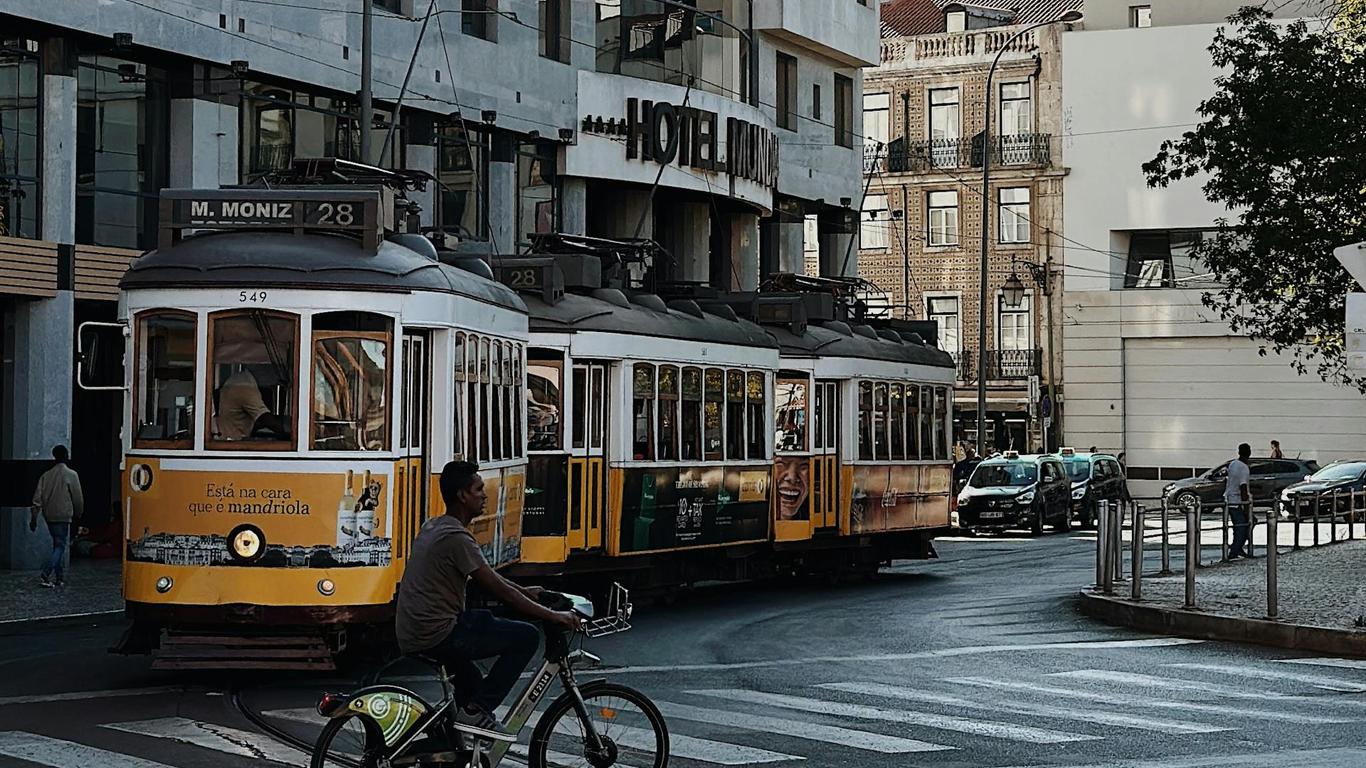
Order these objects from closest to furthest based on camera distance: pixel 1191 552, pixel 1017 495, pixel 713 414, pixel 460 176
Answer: pixel 1191 552, pixel 713 414, pixel 460 176, pixel 1017 495

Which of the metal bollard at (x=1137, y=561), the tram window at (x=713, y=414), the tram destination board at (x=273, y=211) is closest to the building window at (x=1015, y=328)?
the tram window at (x=713, y=414)

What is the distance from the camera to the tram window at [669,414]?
878 inches

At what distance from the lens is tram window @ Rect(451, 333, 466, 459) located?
1602cm

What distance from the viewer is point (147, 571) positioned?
1446 cm

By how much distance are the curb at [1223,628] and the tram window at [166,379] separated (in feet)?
31.3

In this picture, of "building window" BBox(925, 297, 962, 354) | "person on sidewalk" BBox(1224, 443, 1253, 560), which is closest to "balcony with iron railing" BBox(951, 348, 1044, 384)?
"building window" BBox(925, 297, 962, 354)

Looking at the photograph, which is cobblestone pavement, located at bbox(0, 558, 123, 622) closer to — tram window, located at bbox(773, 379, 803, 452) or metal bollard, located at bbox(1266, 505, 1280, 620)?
tram window, located at bbox(773, 379, 803, 452)

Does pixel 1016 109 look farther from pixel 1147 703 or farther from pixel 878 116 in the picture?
pixel 1147 703

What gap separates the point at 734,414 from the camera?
2420cm

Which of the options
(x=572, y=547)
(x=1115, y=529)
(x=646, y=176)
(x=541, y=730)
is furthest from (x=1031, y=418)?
(x=541, y=730)

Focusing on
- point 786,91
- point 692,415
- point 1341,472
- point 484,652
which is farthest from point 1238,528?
point 484,652

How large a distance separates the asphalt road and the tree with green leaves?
7.62m

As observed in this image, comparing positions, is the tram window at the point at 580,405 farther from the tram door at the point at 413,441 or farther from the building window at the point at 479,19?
the building window at the point at 479,19

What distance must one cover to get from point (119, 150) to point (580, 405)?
414 inches
